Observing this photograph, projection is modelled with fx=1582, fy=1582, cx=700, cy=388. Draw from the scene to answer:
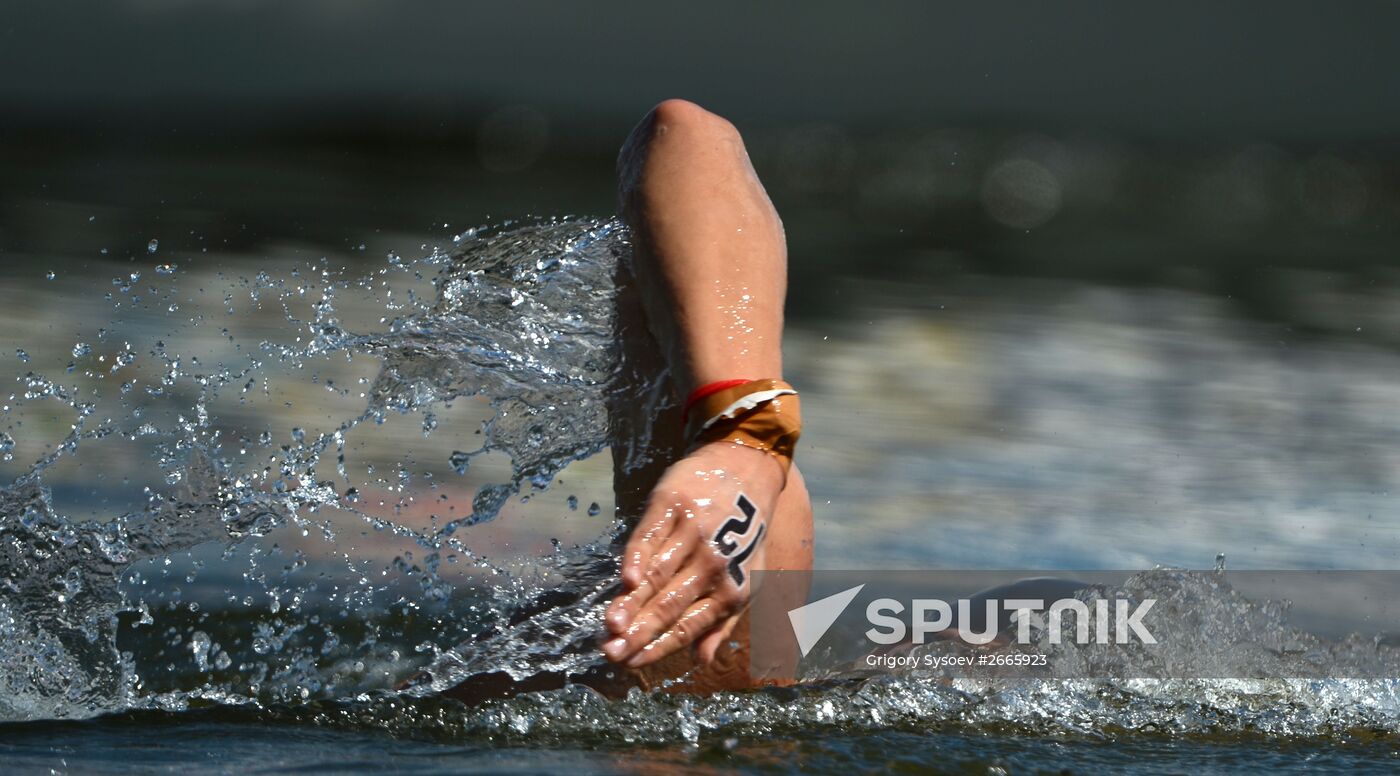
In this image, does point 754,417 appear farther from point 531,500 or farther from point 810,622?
point 531,500

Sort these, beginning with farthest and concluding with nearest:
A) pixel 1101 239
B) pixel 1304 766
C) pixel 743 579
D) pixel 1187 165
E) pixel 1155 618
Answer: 1. pixel 1187 165
2. pixel 1101 239
3. pixel 1155 618
4. pixel 1304 766
5. pixel 743 579

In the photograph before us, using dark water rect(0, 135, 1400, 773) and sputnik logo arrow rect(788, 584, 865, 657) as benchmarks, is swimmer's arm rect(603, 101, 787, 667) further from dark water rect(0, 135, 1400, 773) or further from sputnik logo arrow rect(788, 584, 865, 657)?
sputnik logo arrow rect(788, 584, 865, 657)

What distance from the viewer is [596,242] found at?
1519 millimetres

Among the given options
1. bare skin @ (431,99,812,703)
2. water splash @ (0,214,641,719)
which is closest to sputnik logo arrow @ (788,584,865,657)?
bare skin @ (431,99,812,703)

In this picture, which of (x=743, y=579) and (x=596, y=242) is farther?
(x=596, y=242)

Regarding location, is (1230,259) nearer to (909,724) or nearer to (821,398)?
(821,398)

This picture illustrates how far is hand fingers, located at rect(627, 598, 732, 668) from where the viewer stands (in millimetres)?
1018

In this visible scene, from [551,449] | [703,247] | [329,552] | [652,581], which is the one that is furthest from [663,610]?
[329,552]

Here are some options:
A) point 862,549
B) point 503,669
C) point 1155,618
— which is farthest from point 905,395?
point 503,669

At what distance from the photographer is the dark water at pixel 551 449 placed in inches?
47.3

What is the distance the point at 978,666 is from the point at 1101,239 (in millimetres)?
3309

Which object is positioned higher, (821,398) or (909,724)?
(821,398)

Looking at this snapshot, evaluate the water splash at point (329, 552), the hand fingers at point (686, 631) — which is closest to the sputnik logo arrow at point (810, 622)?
the water splash at point (329, 552)

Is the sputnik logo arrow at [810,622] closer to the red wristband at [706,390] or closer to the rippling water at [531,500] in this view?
the rippling water at [531,500]
